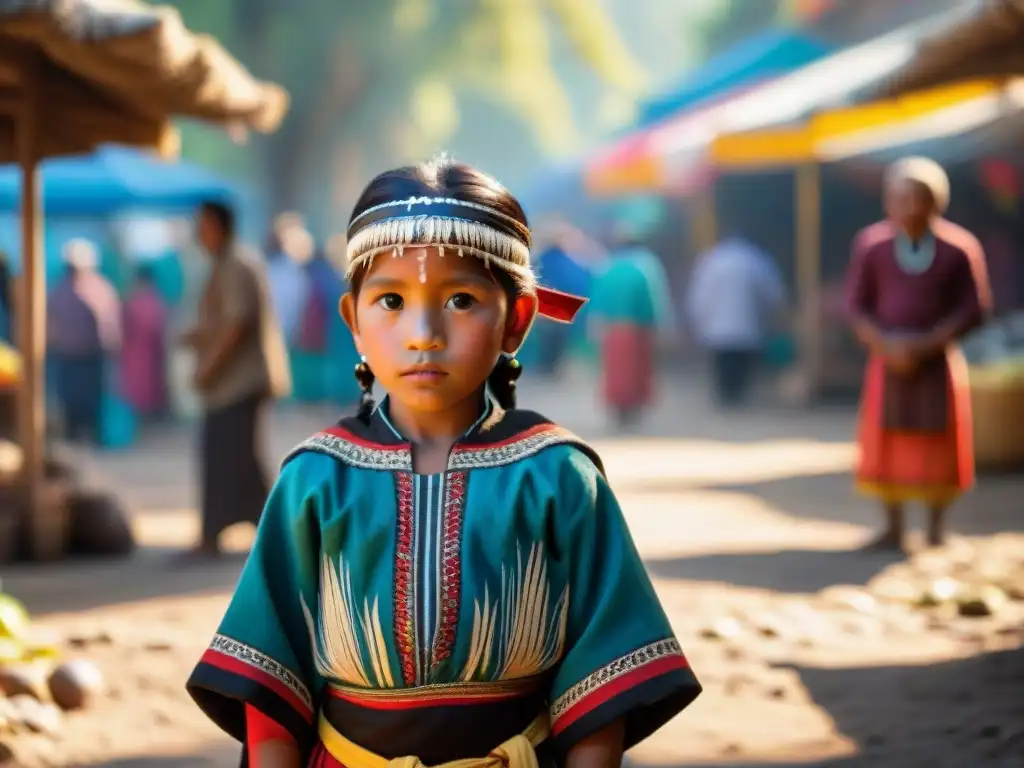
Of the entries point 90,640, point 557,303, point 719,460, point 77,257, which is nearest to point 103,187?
point 77,257

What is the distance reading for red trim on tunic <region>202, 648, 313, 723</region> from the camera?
241 cm

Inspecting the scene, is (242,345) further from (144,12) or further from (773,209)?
(773,209)

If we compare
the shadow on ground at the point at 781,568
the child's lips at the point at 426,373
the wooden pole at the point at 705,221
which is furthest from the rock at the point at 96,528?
the wooden pole at the point at 705,221

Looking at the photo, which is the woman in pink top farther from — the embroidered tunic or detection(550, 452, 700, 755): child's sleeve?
detection(550, 452, 700, 755): child's sleeve

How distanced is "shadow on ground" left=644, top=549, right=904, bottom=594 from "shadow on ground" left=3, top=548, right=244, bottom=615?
210 centimetres

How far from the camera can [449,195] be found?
2449 mm

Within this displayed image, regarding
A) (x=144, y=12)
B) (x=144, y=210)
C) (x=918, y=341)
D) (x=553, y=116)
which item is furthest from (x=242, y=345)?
(x=553, y=116)

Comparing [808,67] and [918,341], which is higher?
[808,67]

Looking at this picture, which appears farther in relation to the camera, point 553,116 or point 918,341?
point 553,116

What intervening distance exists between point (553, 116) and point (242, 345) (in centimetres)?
3625

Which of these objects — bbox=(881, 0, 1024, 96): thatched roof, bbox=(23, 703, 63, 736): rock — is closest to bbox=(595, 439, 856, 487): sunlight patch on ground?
bbox=(881, 0, 1024, 96): thatched roof

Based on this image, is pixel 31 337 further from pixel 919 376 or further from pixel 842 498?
pixel 842 498

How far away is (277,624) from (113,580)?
5738mm

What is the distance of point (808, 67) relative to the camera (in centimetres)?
2003
